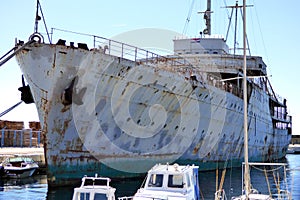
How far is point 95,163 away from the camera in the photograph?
20.3 m

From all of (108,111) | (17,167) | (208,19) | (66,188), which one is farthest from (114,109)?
(208,19)

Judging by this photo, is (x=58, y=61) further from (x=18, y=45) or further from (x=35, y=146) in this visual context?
(x=35, y=146)

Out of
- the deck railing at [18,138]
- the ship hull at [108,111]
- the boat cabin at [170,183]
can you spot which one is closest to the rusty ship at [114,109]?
the ship hull at [108,111]

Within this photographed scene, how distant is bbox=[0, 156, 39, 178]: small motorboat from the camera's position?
85.3ft

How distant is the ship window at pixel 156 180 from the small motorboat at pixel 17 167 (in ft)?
48.4

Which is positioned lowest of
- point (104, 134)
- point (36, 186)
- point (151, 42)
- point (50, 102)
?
point (36, 186)

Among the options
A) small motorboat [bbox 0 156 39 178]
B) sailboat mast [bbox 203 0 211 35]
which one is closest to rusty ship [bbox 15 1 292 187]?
small motorboat [bbox 0 156 39 178]

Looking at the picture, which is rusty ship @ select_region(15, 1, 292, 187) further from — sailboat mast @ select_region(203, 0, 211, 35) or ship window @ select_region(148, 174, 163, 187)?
sailboat mast @ select_region(203, 0, 211, 35)

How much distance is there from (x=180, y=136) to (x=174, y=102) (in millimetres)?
2363

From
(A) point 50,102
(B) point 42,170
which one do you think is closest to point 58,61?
(A) point 50,102

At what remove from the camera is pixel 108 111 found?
20234 mm

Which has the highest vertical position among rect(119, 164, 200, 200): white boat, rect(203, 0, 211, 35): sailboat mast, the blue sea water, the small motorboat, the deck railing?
rect(203, 0, 211, 35): sailboat mast

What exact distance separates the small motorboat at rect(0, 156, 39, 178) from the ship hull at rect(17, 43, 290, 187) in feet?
25.6

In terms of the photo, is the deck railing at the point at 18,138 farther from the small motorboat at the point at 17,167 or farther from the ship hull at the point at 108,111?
the ship hull at the point at 108,111
